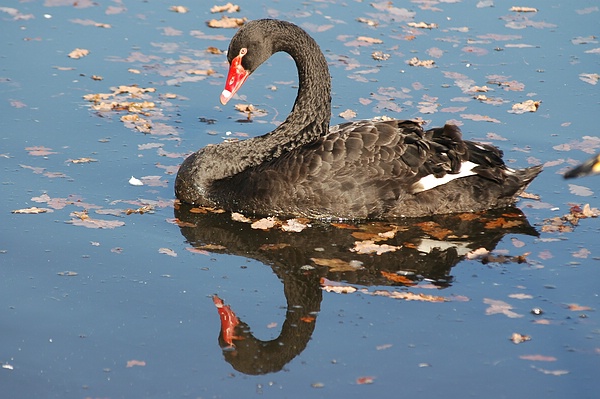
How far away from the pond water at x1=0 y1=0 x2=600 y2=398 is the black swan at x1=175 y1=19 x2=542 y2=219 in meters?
0.20

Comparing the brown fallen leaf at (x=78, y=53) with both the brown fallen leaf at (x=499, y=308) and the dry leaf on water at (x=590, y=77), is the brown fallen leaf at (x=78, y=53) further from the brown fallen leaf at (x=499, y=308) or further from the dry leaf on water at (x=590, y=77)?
the brown fallen leaf at (x=499, y=308)

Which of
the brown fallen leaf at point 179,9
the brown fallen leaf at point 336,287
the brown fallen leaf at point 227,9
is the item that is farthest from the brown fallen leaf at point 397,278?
the brown fallen leaf at point 179,9

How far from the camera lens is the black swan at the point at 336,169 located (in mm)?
7590

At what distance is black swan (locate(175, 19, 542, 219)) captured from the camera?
24.9 feet

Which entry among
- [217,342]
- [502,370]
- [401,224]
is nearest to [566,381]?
[502,370]

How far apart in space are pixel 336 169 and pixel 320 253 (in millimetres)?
827

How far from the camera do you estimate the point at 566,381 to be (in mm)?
5371

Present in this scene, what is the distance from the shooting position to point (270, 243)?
7211 millimetres

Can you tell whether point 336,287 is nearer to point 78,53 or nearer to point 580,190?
point 580,190

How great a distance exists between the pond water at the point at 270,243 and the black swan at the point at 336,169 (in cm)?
20

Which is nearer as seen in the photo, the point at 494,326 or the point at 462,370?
the point at 462,370

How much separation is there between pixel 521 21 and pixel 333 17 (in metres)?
2.30

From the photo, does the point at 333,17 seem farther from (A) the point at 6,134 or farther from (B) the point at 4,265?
(B) the point at 4,265

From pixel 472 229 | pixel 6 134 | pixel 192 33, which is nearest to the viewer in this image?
pixel 472 229
